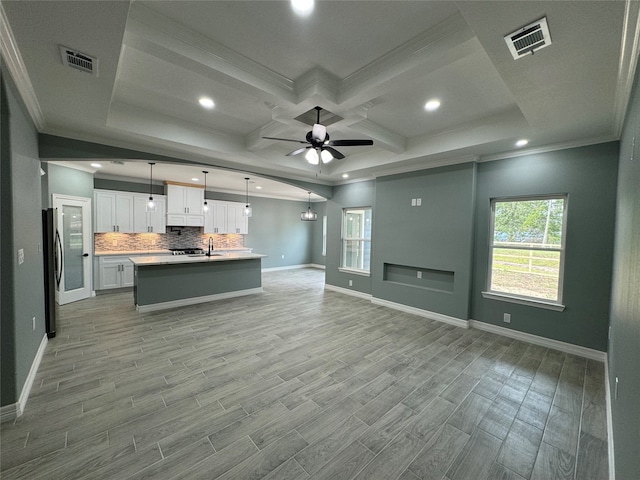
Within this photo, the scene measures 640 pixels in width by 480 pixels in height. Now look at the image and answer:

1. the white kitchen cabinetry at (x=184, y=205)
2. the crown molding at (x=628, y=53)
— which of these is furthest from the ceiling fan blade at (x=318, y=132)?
the white kitchen cabinetry at (x=184, y=205)

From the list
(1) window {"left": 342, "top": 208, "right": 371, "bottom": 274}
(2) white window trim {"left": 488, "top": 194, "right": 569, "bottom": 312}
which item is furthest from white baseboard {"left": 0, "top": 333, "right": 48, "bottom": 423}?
(2) white window trim {"left": 488, "top": 194, "right": 569, "bottom": 312}

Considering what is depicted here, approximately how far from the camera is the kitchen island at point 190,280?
15.8 feet

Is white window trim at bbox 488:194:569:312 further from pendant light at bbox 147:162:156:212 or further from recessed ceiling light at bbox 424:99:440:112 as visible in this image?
pendant light at bbox 147:162:156:212

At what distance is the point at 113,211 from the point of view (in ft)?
21.1

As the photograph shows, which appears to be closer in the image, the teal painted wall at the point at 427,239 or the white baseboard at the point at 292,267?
the teal painted wall at the point at 427,239

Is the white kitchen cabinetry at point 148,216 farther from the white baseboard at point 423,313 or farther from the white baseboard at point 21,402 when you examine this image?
the white baseboard at point 423,313

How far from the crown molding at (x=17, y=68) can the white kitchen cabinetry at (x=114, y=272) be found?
13.9 feet

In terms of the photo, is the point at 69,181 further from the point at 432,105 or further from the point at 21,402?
the point at 432,105

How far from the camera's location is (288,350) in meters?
3.34

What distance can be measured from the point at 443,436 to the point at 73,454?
263cm

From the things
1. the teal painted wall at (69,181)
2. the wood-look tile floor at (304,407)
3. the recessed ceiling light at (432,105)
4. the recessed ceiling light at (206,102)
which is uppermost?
the recessed ceiling light at (432,105)

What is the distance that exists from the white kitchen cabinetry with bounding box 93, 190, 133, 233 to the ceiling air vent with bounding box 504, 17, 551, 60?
7.85 m

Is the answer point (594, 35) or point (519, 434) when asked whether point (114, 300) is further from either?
point (594, 35)

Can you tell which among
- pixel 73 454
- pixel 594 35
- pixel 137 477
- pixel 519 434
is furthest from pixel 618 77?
pixel 73 454
